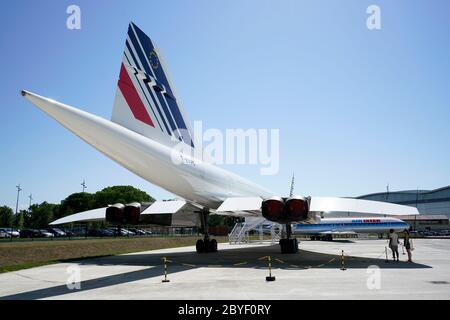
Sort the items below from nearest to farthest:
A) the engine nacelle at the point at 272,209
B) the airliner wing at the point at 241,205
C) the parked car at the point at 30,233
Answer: the engine nacelle at the point at 272,209
the airliner wing at the point at 241,205
the parked car at the point at 30,233

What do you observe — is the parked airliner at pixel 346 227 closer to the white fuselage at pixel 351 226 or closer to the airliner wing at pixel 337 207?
the white fuselage at pixel 351 226

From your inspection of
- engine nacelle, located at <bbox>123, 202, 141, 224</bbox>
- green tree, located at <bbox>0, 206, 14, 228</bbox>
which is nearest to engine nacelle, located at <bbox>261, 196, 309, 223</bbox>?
engine nacelle, located at <bbox>123, 202, 141, 224</bbox>

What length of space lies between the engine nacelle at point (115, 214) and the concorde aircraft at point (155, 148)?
0.11ft

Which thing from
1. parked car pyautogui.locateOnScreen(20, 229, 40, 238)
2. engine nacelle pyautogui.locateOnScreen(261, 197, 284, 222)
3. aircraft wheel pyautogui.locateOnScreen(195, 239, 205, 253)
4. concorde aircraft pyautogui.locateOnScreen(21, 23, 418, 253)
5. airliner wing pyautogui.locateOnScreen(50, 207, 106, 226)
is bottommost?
parked car pyautogui.locateOnScreen(20, 229, 40, 238)

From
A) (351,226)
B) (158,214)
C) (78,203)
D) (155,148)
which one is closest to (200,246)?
(158,214)

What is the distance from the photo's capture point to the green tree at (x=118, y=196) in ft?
220

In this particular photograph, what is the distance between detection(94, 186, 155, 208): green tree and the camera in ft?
220

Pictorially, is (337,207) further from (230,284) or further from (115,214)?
(115,214)

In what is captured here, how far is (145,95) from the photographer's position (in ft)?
37.4

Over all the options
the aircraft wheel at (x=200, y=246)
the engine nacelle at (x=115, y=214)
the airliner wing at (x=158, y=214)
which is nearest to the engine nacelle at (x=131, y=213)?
the engine nacelle at (x=115, y=214)

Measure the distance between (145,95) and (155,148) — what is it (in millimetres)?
1729

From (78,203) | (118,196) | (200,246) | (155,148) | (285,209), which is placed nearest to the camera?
(155,148)

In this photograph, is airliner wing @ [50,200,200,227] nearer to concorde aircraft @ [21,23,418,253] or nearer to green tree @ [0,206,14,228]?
concorde aircraft @ [21,23,418,253]
